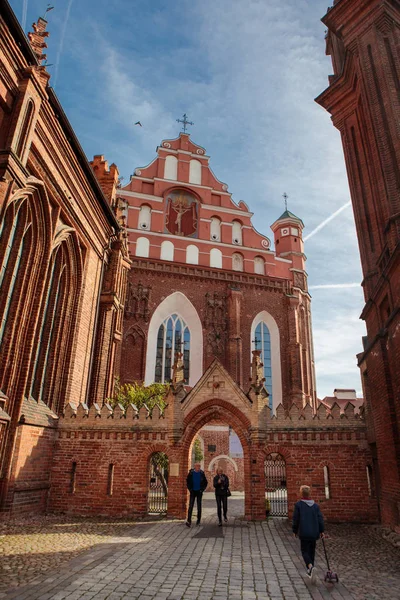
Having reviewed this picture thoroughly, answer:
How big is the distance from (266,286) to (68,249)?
15.9 metres

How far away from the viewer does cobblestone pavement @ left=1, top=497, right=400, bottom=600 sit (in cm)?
540

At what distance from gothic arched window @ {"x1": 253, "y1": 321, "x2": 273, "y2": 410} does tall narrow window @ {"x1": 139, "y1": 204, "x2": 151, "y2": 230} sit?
9.85 metres

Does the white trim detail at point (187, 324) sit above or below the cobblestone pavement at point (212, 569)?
above

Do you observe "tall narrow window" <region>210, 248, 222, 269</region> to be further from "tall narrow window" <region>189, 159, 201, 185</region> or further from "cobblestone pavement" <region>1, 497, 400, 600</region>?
"cobblestone pavement" <region>1, 497, 400, 600</region>

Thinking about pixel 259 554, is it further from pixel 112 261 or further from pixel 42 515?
pixel 112 261

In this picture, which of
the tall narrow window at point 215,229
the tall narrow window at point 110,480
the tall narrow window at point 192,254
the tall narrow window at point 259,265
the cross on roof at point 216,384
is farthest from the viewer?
the tall narrow window at point 215,229

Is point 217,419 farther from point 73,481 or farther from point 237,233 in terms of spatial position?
point 237,233

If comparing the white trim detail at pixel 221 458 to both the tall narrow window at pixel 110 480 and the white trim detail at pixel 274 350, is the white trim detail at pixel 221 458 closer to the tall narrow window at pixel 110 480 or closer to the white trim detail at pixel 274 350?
the white trim detail at pixel 274 350

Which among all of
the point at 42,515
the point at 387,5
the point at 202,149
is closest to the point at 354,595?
the point at 42,515

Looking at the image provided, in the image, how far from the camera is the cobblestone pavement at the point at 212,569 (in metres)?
5.40

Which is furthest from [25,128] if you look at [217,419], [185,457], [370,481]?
[370,481]

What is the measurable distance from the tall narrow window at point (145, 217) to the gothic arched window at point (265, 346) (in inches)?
388

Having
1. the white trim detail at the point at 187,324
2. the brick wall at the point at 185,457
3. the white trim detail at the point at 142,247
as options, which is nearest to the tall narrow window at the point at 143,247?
the white trim detail at the point at 142,247

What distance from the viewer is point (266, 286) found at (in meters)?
27.8
